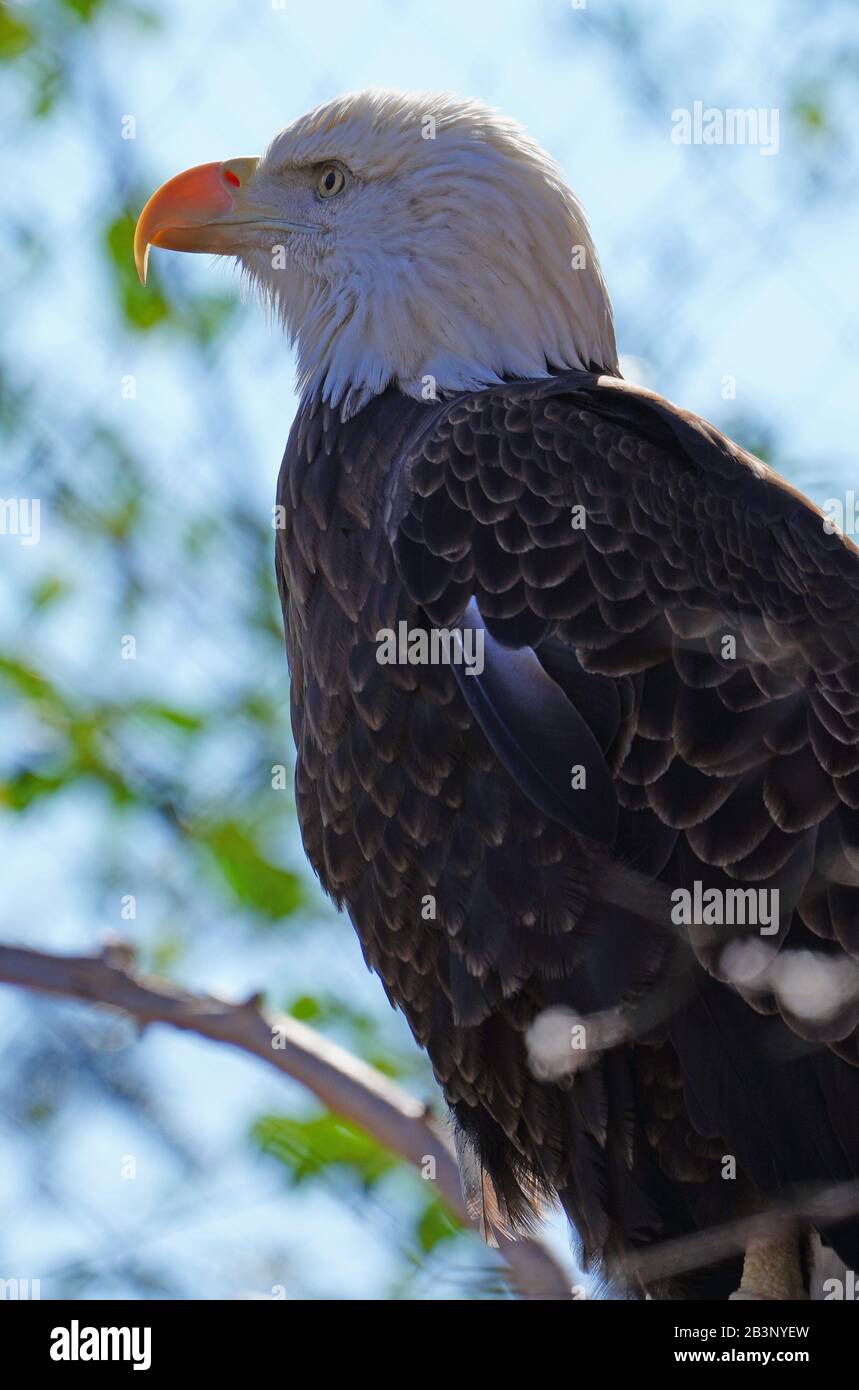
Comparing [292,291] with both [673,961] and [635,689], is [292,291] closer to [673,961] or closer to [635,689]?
[635,689]

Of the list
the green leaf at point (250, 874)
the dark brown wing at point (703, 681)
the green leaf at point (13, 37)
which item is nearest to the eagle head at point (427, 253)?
the dark brown wing at point (703, 681)

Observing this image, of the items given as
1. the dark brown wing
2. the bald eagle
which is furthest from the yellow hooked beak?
the dark brown wing

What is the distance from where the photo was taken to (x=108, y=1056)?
538 centimetres

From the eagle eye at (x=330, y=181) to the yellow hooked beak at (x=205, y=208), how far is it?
0.61ft

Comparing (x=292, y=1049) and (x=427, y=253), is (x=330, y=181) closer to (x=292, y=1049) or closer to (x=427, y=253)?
(x=427, y=253)

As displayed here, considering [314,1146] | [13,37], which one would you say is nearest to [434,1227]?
[314,1146]

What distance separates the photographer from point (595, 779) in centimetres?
300

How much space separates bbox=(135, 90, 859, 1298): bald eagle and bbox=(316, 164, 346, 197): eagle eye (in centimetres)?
41

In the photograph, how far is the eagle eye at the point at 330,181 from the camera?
3803 mm

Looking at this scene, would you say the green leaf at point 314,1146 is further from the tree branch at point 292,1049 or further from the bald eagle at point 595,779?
the bald eagle at point 595,779

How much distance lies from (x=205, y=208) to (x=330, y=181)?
0.31m

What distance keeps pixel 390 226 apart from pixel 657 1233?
1932 millimetres

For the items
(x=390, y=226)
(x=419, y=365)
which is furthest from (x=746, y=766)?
(x=390, y=226)

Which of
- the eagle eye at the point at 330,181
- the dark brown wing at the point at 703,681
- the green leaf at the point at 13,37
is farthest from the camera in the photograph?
the green leaf at the point at 13,37
